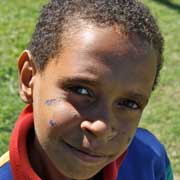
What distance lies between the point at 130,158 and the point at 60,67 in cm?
74

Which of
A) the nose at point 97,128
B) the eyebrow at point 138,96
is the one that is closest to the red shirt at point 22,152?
the nose at point 97,128

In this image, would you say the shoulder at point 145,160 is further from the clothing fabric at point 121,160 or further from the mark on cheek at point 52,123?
the mark on cheek at point 52,123

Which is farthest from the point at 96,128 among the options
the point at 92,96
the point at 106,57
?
the point at 106,57

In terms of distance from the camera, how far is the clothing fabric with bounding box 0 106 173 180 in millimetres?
1811

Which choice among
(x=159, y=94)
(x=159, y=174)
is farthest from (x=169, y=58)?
(x=159, y=174)

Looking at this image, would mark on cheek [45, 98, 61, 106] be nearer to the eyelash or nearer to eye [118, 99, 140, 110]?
the eyelash

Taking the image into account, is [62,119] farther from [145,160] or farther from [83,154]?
[145,160]

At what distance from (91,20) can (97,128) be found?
0.36 meters

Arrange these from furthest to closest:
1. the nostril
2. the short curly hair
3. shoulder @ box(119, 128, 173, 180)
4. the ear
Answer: shoulder @ box(119, 128, 173, 180) → the ear → the short curly hair → the nostril

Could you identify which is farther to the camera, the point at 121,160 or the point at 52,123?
the point at 121,160

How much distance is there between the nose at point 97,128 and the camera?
1.62m

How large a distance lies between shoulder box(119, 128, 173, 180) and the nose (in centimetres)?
61

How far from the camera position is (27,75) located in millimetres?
1887

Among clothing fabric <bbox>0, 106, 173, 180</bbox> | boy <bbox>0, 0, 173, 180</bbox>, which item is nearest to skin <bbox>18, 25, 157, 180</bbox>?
boy <bbox>0, 0, 173, 180</bbox>
